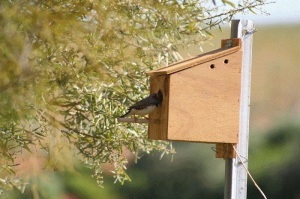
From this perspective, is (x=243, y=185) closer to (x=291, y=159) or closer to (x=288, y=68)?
(x=288, y=68)

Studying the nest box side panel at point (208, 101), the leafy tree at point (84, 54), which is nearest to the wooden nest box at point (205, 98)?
the nest box side panel at point (208, 101)

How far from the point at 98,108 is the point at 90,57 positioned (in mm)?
399

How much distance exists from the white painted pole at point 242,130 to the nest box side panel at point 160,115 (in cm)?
35

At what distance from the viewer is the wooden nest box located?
12.0 ft

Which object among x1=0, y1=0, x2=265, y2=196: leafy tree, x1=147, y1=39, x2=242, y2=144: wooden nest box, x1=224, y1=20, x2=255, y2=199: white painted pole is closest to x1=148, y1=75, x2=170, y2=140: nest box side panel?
x1=147, y1=39, x2=242, y2=144: wooden nest box

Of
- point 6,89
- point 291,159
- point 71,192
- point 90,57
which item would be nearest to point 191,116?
point 90,57

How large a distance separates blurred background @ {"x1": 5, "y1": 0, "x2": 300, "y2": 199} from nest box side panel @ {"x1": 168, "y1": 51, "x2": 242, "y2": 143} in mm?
3490

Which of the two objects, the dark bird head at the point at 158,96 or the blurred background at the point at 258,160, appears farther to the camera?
the blurred background at the point at 258,160

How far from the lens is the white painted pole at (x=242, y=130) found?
3.76 metres

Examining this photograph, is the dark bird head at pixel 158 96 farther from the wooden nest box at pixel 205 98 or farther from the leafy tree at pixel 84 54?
the leafy tree at pixel 84 54

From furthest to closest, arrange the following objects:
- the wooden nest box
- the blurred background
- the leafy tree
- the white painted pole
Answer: the blurred background → the leafy tree → the white painted pole → the wooden nest box

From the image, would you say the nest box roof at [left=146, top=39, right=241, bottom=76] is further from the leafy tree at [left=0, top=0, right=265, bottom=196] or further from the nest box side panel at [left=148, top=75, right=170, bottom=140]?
the leafy tree at [left=0, top=0, right=265, bottom=196]

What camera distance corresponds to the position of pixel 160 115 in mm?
3820

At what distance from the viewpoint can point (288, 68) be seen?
820cm
